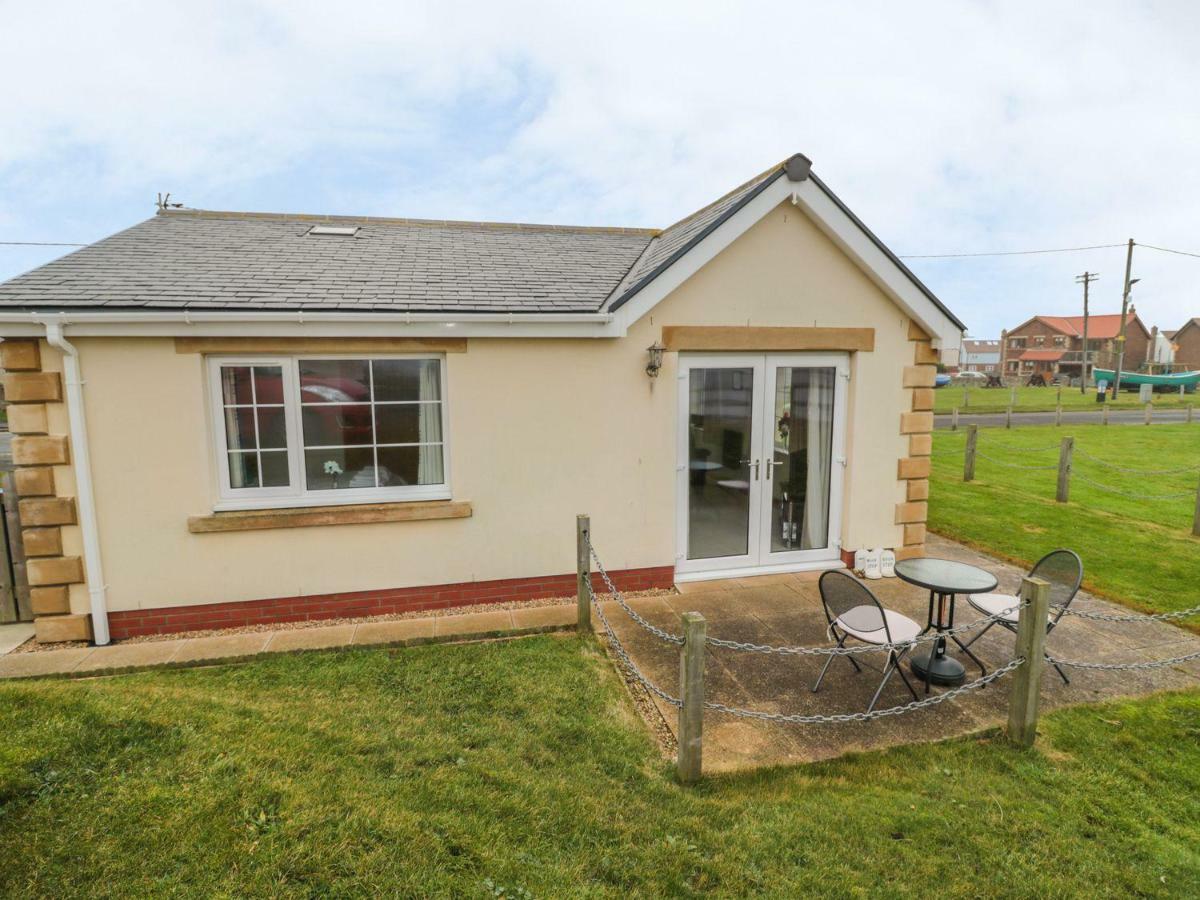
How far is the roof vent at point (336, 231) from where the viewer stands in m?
9.27

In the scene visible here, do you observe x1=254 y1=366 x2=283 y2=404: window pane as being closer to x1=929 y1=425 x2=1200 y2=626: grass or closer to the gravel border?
the gravel border

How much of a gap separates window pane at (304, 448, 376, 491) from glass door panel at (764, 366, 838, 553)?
4886mm

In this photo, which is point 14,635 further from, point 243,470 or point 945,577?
point 945,577

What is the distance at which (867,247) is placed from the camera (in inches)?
283

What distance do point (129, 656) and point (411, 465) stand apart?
3.22 meters

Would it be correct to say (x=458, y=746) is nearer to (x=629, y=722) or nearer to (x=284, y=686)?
(x=629, y=722)

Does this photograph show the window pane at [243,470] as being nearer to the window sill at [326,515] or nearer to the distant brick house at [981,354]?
the window sill at [326,515]

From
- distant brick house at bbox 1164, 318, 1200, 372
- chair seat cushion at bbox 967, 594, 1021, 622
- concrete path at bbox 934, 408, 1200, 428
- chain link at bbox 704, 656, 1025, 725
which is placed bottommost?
chain link at bbox 704, 656, 1025, 725

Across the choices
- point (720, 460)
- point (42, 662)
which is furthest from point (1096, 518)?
point (42, 662)

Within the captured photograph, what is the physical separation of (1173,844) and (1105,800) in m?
0.37

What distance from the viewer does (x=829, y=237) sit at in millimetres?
7285

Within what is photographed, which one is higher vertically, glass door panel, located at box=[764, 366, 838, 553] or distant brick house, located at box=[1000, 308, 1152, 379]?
distant brick house, located at box=[1000, 308, 1152, 379]

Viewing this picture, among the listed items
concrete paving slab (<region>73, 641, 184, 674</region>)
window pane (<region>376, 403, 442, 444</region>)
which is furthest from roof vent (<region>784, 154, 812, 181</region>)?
concrete paving slab (<region>73, 641, 184, 674</region>)

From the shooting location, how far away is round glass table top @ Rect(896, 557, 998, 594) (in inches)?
189
